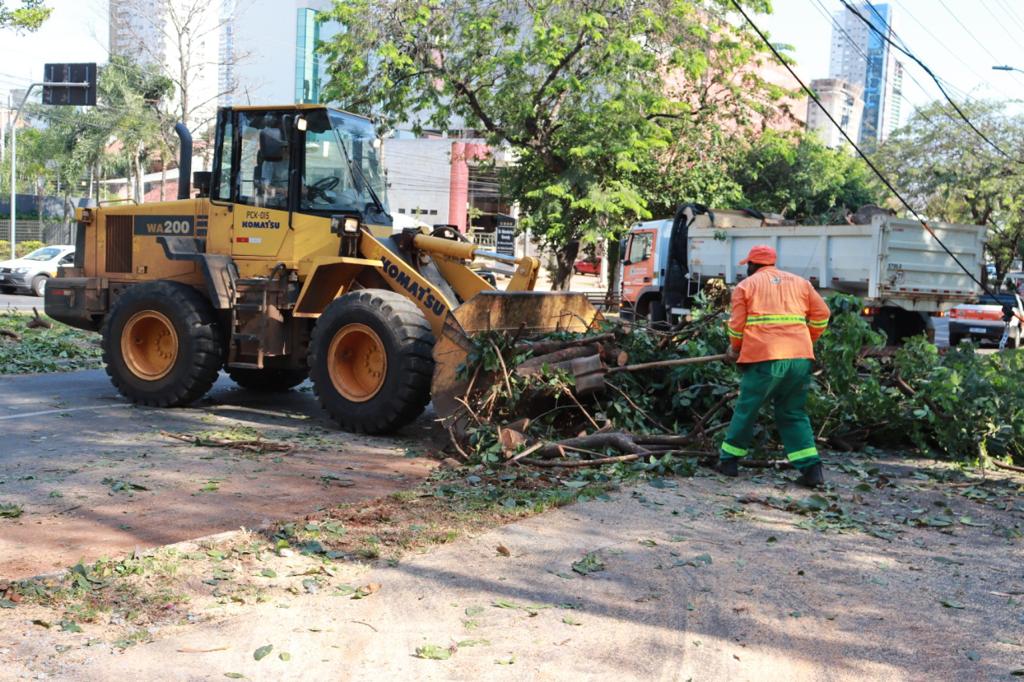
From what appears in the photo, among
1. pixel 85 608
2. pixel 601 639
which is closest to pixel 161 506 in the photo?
pixel 85 608

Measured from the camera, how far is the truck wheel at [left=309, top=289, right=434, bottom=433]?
29.3 feet

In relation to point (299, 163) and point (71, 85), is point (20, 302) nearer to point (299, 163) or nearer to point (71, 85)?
point (71, 85)

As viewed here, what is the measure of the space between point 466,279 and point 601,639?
6422 millimetres

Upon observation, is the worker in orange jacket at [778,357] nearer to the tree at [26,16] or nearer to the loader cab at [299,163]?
the loader cab at [299,163]

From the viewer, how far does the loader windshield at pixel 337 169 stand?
10219 mm

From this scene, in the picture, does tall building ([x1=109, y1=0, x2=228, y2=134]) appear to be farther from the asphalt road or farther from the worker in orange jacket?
the worker in orange jacket

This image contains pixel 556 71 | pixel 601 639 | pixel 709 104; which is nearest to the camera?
pixel 601 639

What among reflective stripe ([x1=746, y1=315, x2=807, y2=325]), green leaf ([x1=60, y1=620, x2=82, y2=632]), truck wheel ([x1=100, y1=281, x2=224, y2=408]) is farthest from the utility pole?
green leaf ([x1=60, y1=620, x2=82, y2=632])

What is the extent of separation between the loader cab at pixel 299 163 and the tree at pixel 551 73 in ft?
36.6

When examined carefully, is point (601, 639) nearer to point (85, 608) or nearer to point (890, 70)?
point (85, 608)

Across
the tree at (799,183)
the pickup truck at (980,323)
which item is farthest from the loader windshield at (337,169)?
the tree at (799,183)

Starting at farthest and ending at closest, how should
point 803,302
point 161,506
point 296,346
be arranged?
point 296,346
point 803,302
point 161,506

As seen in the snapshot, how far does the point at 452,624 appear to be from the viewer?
4.69 metres

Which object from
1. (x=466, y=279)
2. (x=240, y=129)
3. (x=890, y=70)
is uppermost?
(x=890, y=70)
